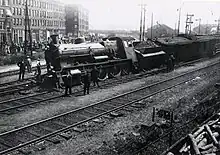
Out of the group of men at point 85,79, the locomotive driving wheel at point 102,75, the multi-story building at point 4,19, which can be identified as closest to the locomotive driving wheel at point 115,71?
the locomotive driving wheel at point 102,75

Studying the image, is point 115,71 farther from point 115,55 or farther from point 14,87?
point 14,87

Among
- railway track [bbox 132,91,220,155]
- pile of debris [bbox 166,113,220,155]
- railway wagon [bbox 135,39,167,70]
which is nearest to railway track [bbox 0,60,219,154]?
railway track [bbox 132,91,220,155]

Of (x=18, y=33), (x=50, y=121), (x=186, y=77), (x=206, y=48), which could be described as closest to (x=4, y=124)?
(x=50, y=121)

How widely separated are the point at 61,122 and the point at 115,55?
10.4m

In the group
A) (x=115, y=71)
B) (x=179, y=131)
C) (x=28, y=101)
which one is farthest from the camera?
(x=115, y=71)

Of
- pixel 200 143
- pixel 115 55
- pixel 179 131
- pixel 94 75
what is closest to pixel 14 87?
pixel 94 75

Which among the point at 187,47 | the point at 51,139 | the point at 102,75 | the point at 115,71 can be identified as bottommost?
the point at 51,139

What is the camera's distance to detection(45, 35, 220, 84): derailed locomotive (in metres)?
16.1

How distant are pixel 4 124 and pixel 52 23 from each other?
59180mm

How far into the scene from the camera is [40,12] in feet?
205

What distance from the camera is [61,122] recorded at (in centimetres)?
1011

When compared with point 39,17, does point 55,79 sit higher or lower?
lower

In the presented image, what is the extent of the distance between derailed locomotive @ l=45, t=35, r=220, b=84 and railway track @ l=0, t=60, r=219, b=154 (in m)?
4.02

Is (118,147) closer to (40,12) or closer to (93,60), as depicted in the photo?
(93,60)
